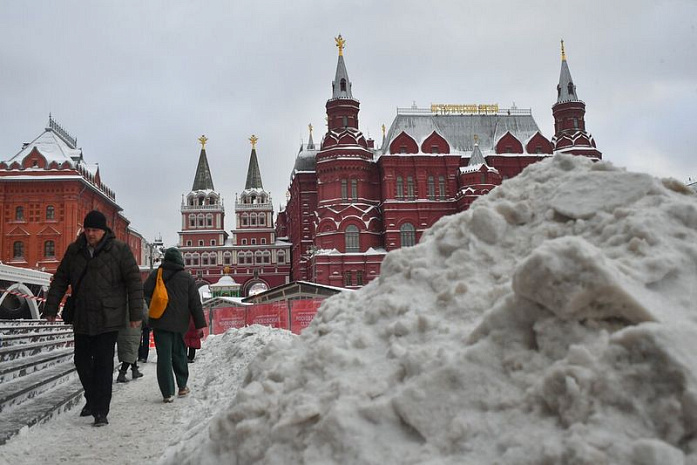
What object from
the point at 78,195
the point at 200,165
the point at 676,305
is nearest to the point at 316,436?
the point at 676,305

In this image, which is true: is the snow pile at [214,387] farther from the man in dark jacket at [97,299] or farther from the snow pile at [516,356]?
the man in dark jacket at [97,299]

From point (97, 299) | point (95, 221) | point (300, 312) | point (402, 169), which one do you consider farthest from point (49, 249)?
point (97, 299)

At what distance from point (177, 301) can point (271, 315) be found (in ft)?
35.2

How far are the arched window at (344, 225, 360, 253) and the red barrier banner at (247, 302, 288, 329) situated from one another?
21020 mm

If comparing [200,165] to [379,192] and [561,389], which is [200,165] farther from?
[561,389]

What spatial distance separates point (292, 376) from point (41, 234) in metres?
44.9

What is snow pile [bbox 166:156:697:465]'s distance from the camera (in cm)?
188

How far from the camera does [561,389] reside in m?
1.98

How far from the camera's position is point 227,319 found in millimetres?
18391

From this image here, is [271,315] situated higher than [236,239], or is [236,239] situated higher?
[236,239]

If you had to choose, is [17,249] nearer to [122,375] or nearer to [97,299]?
[122,375]

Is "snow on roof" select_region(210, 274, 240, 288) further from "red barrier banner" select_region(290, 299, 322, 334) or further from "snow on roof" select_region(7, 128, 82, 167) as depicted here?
"red barrier banner" select_region(290, 299, 322, 334)

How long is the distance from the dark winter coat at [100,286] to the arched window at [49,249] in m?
41.8

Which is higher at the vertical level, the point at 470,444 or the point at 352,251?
the point at 352,251
